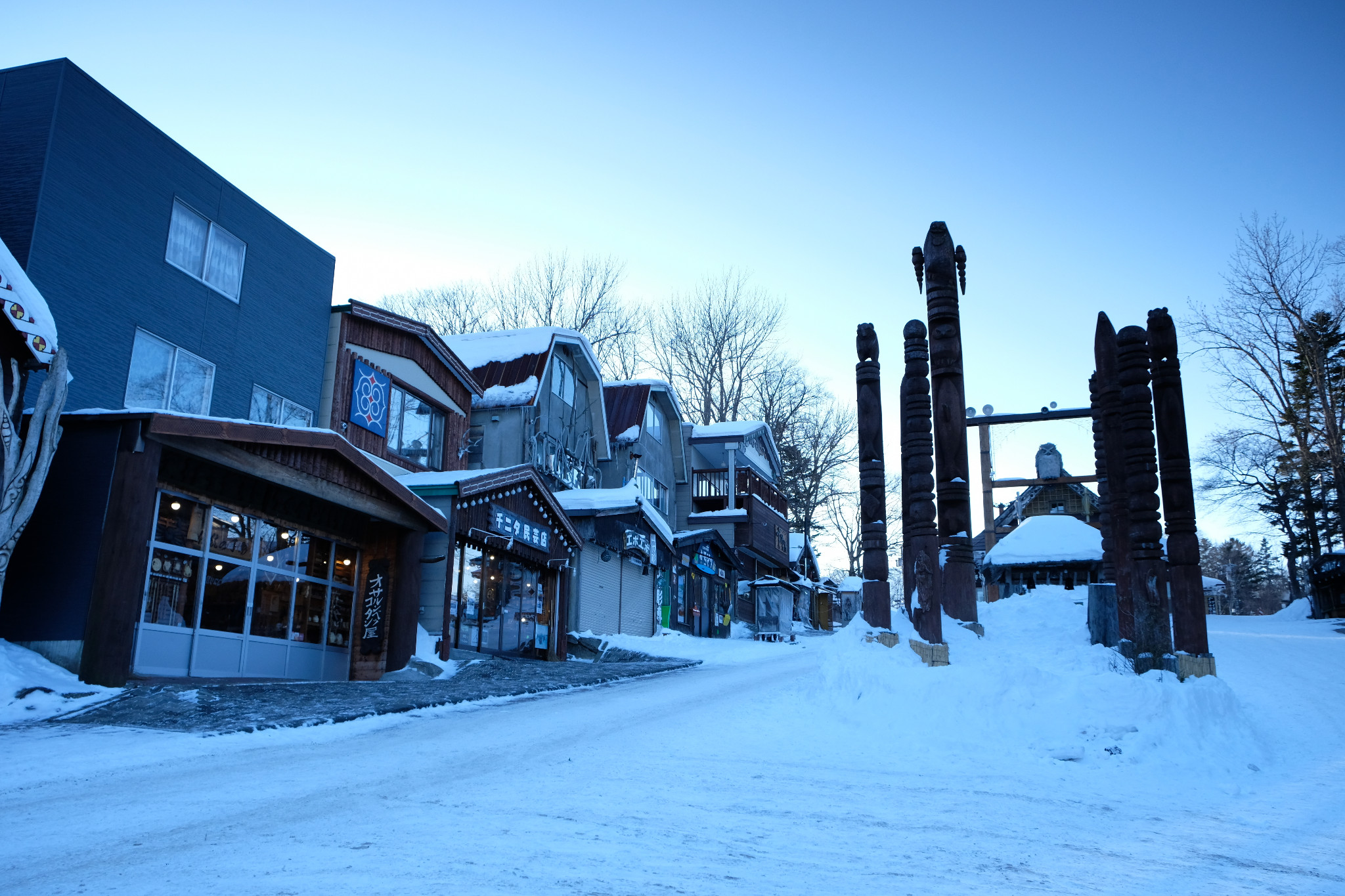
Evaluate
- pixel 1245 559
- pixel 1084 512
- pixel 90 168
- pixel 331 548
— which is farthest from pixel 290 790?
pixel 1245 559

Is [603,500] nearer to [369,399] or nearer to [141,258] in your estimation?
[369,399]

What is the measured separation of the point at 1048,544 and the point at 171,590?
77.1 feet

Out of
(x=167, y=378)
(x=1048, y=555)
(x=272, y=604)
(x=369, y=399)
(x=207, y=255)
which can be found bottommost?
(x=272, y=604)

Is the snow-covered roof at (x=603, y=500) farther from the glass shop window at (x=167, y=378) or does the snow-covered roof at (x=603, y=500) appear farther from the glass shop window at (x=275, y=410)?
the glass shop window at (x=167, y=378)

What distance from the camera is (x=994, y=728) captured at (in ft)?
27.4

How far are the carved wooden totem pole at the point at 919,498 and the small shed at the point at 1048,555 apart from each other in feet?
52.4

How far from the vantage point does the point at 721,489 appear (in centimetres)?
4144

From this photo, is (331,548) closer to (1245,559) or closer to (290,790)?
(290,790)

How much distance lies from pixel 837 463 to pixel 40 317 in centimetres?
4003

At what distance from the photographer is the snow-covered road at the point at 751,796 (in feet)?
14.6

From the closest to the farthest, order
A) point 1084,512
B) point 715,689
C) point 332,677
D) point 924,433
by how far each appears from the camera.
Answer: point 924,433, point 715,689, point 332,677, point 1084,512

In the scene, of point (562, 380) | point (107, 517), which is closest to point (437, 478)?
point (107, 517)

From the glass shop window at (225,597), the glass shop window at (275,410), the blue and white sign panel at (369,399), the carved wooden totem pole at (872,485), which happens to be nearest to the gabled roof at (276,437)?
the glass shop window at (225,597)

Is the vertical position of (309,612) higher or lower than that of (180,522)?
lower
